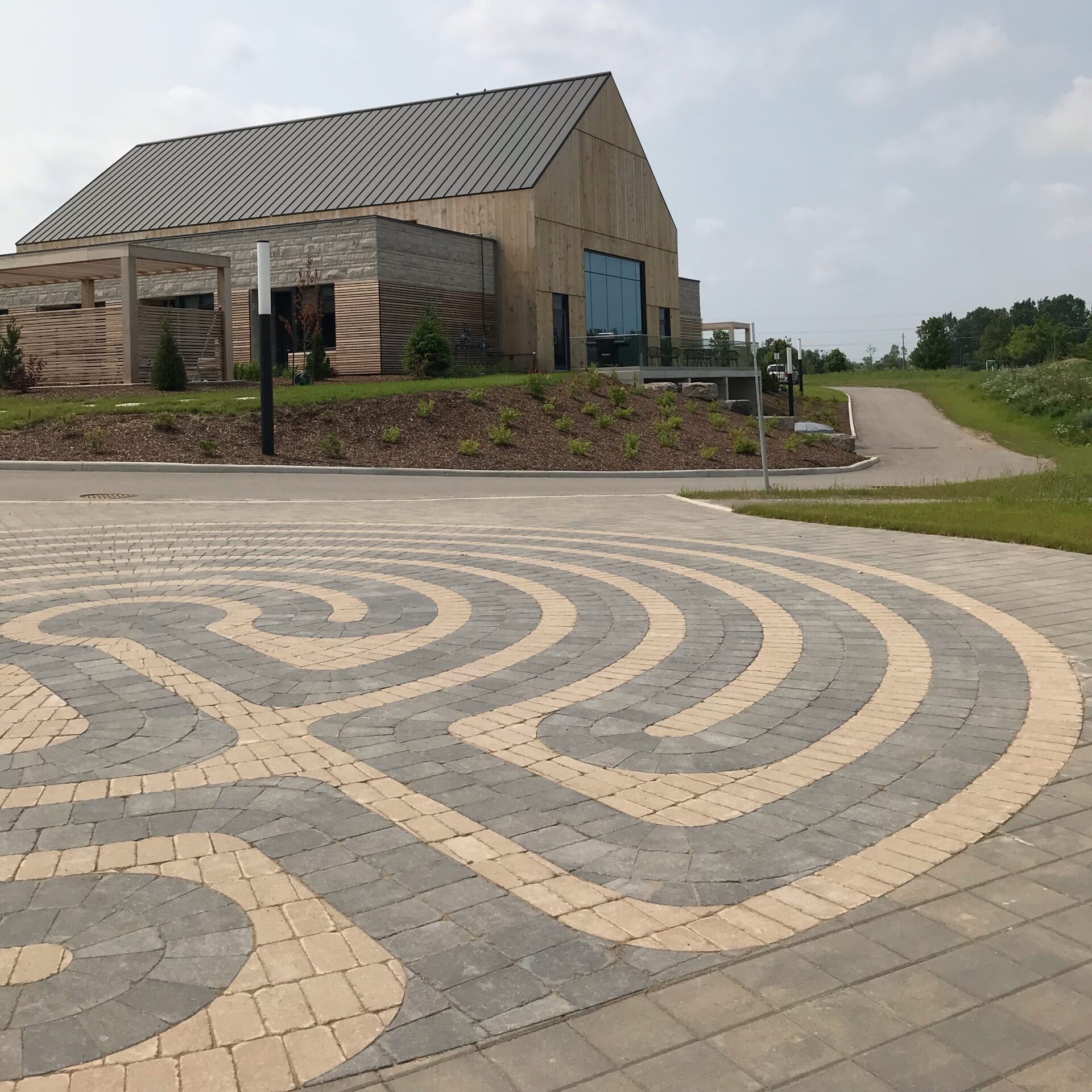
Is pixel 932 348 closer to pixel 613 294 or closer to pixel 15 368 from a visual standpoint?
pixel 613 294

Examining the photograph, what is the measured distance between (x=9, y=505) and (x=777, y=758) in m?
13.8

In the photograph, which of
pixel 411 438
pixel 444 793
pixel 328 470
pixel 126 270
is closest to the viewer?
pixel 444 793

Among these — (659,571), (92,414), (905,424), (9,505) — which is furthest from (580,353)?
(659,571)

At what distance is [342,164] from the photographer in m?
45.4

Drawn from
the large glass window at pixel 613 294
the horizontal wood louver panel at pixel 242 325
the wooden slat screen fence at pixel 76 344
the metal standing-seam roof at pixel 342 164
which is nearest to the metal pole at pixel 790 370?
the large glass window at pixel 613 294

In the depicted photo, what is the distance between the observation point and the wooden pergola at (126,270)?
1203 inches

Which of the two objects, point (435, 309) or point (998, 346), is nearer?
point (435, 309)

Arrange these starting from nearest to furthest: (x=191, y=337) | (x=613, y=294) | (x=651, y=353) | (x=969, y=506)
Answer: (x=969, y=506)
(x=191, y=337)
(x=651, y=353)
(x=613, y=294)

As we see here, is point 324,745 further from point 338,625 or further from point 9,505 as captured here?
point 9,505

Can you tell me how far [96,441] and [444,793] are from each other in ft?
63.3

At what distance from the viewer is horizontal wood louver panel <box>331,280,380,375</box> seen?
36.0 meters

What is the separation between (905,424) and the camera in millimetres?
43219

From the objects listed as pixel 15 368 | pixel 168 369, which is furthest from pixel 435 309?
pixel 15 368

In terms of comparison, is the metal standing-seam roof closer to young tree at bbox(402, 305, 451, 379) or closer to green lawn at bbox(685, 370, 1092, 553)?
young tree at bbox(402, 305, 451, 379)
